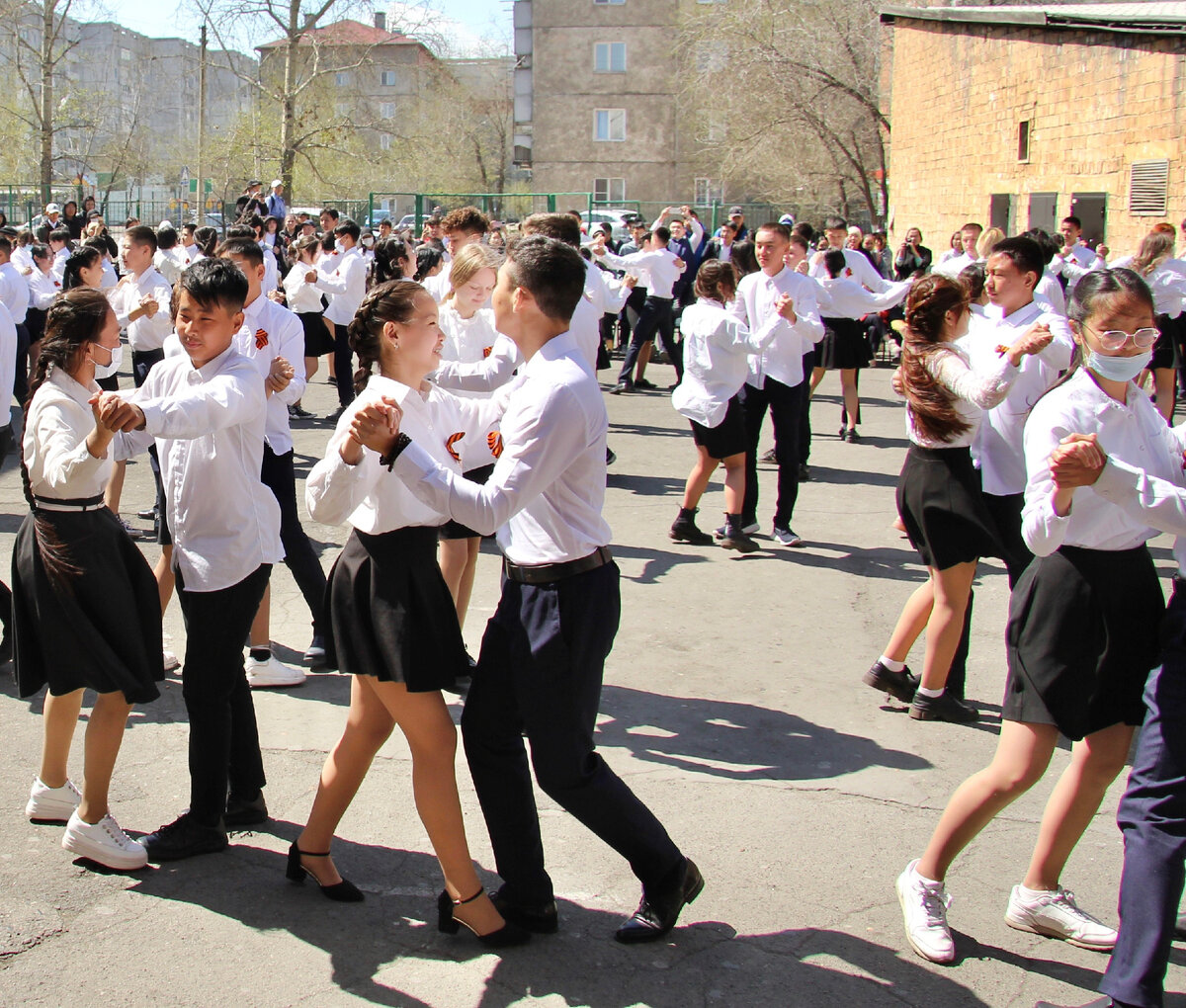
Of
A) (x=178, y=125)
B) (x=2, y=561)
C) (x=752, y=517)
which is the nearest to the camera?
(x=2, y=561)

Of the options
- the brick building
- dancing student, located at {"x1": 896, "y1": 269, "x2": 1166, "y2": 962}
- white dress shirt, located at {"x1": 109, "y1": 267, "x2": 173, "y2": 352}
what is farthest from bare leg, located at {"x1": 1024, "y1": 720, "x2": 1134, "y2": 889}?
the brick building

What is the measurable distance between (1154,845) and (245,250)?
4529mm

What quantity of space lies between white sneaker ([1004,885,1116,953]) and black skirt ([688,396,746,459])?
4.41 meters

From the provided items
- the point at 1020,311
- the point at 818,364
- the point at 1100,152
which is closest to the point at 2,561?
the point at 1020,311

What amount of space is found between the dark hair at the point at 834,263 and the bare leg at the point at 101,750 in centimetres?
800

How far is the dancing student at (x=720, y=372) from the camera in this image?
7484 mm

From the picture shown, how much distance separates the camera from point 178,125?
110 meters

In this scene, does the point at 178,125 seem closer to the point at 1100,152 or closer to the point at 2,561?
the point at 1100,152

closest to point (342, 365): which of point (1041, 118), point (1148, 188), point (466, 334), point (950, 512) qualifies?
point (466, 334)

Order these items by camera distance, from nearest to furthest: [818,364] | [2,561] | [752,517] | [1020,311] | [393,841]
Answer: [393,841]
[1020,311]
[2,561]
[752,517]
[818,364]

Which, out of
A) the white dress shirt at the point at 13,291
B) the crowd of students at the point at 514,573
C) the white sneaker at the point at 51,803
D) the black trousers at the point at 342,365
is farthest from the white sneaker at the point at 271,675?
the black trousers at the point at 342,365

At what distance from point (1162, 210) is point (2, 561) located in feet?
47.1

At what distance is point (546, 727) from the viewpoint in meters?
3.15

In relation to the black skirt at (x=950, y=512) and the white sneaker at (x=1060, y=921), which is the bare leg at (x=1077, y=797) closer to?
the white sneaker at (x=1060, y=921)
